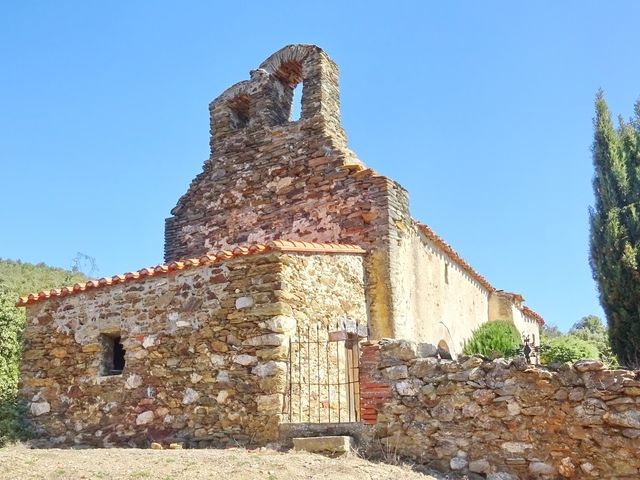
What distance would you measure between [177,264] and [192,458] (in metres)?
3.56

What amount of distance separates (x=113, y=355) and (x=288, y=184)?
4.96m

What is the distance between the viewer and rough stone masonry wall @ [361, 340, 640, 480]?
23.2 ft

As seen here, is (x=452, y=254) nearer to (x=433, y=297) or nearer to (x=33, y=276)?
(x=433, y=297)

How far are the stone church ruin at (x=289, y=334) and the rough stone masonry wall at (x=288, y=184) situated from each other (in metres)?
0.04

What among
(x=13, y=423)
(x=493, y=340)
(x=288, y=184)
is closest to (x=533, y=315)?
(x=493, y=340)

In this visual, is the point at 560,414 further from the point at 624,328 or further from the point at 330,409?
the point at 624,328

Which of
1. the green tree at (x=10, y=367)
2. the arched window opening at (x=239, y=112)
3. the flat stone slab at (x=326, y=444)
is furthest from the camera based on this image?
the arched window opening at (x=239, y=112)

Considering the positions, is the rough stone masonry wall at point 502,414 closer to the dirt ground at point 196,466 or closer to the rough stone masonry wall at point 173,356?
the dirt ground at point 196,466

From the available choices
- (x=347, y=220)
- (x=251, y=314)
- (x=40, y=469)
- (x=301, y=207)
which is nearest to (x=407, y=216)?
(x=347, y=220)

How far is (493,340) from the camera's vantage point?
1588cm

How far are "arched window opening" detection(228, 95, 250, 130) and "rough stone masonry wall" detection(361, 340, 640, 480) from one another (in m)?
8.02

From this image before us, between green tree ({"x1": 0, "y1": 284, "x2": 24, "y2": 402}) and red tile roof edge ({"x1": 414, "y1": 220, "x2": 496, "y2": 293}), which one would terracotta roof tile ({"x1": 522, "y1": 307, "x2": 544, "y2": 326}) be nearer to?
red tile roof edge ({"x1": 414, "y1": 220, "x2": 496, "y2": 293})

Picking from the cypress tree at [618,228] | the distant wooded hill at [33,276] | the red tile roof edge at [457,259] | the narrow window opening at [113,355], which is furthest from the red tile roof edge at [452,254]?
the distant wooded hill at [33,276]

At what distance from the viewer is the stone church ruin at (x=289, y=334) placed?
7.70 meters
